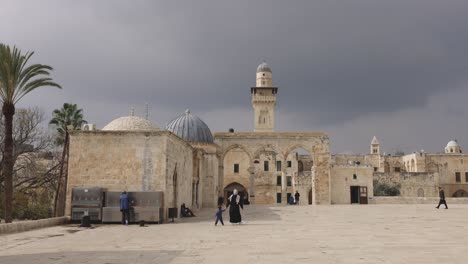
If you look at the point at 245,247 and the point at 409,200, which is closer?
the point at 245,247

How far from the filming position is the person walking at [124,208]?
54.2 ft

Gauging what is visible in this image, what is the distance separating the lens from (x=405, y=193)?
5588 centimetres

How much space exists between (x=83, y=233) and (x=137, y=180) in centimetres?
Result: 453

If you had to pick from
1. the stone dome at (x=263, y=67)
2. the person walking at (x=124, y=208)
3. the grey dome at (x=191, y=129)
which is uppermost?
the stone dome at (x=263, y=67)

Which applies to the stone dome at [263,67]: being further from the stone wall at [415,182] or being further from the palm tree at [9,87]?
the palm tree at [9,87]

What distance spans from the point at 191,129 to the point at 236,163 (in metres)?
23.0

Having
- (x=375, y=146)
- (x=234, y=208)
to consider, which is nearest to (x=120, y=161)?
(x=234, y=208)

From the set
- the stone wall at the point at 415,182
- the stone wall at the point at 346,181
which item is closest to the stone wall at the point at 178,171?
the stone wall at the point at 346,181

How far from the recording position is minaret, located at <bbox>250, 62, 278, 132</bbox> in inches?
2395

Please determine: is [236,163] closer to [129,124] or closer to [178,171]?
[129,124]

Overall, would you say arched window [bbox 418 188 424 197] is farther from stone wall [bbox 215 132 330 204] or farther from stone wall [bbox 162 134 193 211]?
stone wall [bbox 162 134 193 211]

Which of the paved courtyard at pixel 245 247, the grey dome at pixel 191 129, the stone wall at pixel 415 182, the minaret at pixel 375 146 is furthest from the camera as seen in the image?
the minaret at pixel 375 146

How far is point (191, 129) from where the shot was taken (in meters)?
34.3

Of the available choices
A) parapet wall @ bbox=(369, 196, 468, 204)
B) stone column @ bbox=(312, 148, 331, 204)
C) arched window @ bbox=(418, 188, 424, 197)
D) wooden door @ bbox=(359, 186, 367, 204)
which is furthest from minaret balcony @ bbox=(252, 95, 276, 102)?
parapet wall @ bbox=(369, 196, 468, 204)
